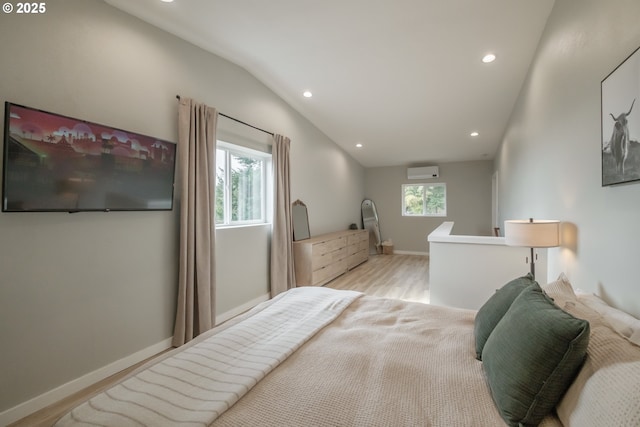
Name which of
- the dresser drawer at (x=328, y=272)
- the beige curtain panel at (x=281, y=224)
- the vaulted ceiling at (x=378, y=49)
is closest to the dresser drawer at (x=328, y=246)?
the dresser drawer at (x=328, y=272)

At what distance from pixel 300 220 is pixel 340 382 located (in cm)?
360

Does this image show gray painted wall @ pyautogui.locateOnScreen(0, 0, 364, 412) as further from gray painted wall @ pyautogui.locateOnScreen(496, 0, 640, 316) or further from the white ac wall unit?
the white ac wall unit

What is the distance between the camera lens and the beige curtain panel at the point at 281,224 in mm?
3912

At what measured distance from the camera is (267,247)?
3951mm

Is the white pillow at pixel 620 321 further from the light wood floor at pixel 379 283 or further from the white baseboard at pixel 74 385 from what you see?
the white baseboard at pixel 74 385

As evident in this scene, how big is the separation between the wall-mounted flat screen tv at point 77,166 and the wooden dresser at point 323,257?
2208mm

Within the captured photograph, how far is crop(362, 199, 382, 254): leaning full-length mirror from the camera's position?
756cm

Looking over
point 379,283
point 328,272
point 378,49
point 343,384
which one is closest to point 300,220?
point 328,272

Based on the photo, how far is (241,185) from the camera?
12.3 ft

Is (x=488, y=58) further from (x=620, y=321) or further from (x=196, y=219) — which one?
(x=196, y=219)

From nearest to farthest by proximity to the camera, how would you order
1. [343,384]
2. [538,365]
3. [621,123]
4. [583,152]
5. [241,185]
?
[538,365] → [343,384] → [621,123] → [583,152] → [241,185]

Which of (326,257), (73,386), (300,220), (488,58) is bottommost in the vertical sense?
(73,386)

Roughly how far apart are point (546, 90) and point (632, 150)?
161cm

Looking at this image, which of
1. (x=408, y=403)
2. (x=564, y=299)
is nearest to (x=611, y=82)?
(x=564, y=299)
